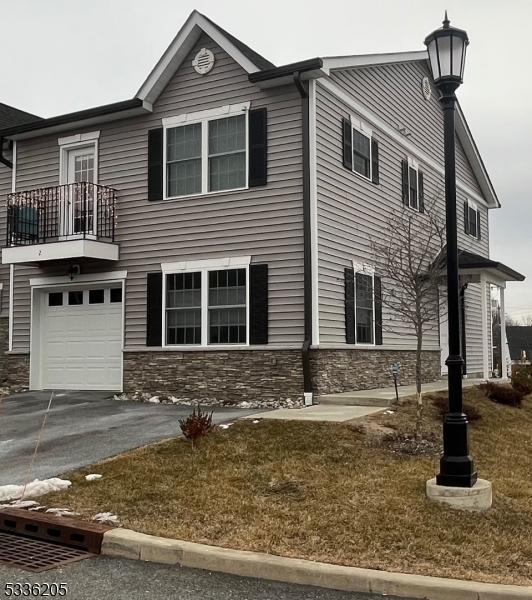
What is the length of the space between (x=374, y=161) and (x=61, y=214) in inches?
275

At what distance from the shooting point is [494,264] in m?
16.5

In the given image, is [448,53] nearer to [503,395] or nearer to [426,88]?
[503,395]

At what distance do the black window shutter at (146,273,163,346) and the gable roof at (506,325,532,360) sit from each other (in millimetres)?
48296

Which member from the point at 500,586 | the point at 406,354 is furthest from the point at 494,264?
the point at 500,586

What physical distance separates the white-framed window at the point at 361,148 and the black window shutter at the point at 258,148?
224 centimetres

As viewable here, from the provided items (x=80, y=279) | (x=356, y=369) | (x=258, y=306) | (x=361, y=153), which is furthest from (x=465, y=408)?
(x=80, y=279)

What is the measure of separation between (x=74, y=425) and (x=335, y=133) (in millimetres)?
7381

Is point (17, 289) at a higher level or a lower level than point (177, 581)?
higher

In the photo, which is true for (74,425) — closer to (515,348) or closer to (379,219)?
(379,219)

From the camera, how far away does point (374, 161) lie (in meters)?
15.3

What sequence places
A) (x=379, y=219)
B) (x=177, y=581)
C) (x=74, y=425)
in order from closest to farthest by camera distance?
(x=177, y=581), (x=74, y=425), (x=379, y=219)

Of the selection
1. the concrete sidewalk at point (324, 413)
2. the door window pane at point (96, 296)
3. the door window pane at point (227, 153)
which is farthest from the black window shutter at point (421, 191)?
the door window pane at point (96, 296)

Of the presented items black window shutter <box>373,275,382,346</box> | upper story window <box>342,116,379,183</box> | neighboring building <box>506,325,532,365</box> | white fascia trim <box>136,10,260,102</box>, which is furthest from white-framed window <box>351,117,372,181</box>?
neighboring building <box>506,325,532,365</box>

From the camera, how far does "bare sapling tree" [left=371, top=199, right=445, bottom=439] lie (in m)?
10.3
